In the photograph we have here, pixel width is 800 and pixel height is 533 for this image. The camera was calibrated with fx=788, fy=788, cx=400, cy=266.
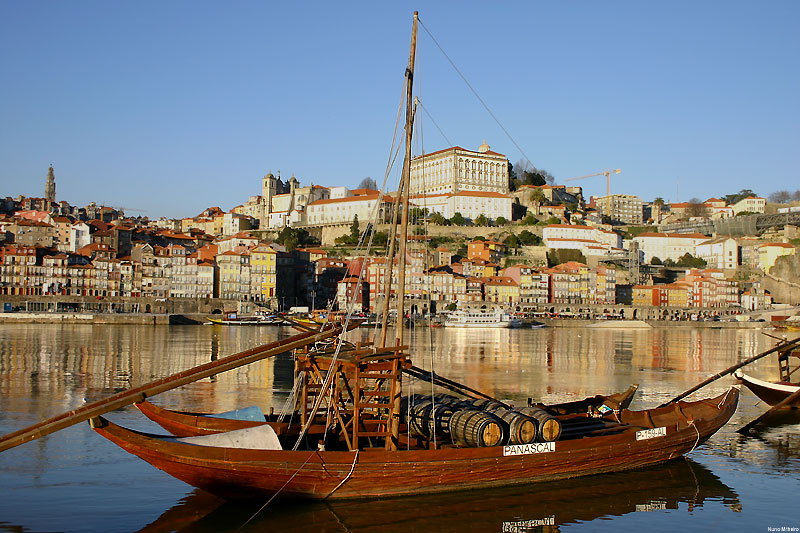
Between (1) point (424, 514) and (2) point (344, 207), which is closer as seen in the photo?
(1) point (424, 514)

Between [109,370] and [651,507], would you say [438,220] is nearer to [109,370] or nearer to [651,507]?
[109,370]

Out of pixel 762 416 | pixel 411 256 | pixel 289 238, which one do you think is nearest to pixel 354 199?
pixel 289 238

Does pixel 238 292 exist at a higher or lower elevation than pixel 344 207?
lower

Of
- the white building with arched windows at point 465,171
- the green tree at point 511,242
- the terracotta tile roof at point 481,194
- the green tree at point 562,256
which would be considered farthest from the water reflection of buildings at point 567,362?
the white building with arched windows at point 465,171

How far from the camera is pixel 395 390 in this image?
39.7 feet

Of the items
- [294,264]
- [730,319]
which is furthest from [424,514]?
[730,319]

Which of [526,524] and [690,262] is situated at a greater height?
[690,262]

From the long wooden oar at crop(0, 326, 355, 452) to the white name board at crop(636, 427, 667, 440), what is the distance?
19.1ft

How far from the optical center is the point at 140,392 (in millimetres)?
11133

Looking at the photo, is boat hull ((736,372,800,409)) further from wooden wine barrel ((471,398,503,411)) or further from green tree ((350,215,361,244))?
green tree ((350,215,361,244))

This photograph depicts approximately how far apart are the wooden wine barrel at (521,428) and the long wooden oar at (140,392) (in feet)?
10.5

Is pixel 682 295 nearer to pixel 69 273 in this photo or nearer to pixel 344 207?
pixel 344 207

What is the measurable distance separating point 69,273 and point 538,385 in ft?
227

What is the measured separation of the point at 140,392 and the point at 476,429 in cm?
520
